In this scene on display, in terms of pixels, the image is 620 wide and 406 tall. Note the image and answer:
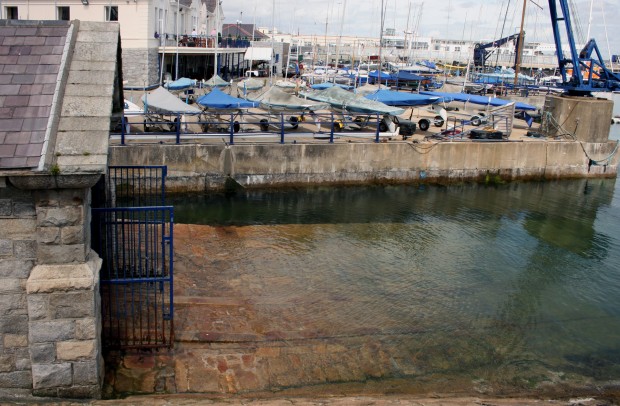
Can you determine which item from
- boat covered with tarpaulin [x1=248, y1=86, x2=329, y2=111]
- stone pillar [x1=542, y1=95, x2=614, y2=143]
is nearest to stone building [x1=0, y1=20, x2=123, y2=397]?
boat covered with tarpaulin [x1=248, y1=86, x2=329, y2=111]

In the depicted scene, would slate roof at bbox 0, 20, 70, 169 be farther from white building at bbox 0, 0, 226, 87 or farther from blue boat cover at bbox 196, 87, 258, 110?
white building at bbox 0, 0, 226, 87

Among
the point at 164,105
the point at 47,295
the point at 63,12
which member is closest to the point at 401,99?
the point at 164,105

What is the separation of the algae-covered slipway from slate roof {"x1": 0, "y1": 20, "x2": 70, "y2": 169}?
504 inches

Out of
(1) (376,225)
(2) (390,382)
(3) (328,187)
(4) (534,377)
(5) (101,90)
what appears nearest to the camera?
(5) (101,90)

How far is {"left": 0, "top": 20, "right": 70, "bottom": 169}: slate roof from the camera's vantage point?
6207 millimetres

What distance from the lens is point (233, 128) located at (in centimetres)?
2320

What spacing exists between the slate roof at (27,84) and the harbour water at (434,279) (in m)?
4.81

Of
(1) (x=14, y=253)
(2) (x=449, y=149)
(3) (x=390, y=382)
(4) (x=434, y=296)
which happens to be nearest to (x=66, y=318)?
(1) (x=14, y=253)

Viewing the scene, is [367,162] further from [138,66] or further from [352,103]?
[138,66]

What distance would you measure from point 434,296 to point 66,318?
8215 millimetres

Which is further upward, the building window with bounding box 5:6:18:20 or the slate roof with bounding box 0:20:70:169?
the building window with bounding box 5:6:18:20

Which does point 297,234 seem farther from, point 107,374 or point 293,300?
point 107,374

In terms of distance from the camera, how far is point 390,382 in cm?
903

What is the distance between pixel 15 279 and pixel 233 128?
55.9ft
